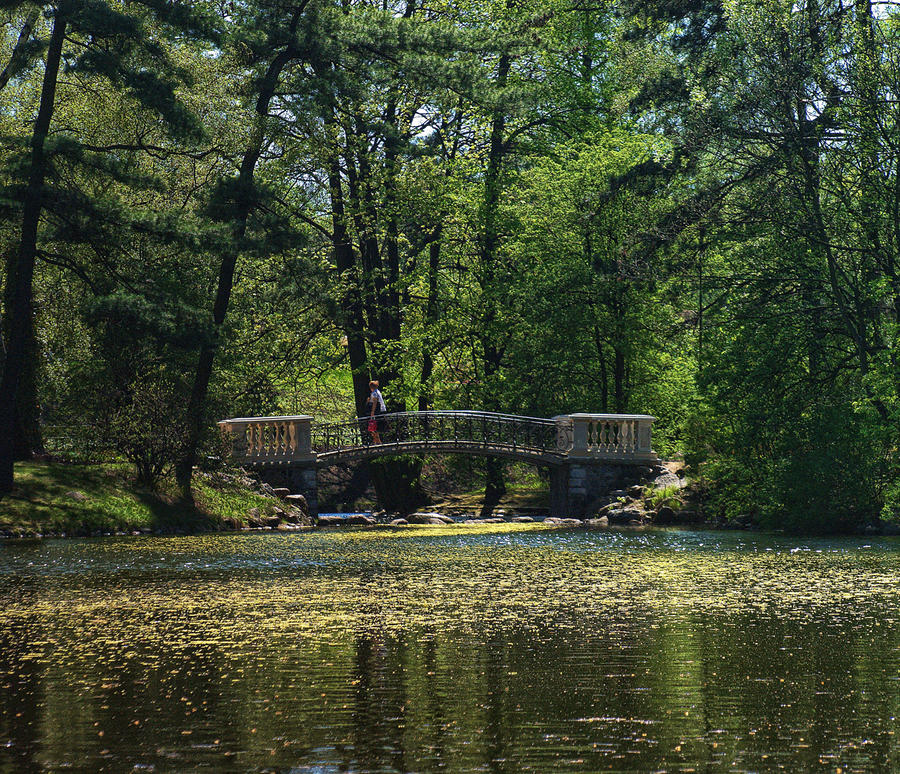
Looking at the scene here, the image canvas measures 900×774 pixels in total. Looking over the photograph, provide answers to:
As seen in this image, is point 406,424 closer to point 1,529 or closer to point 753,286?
point 753,286

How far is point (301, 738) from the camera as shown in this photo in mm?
6172

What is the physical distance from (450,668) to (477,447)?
22.7 m

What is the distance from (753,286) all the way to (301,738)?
→ 20.8 metres

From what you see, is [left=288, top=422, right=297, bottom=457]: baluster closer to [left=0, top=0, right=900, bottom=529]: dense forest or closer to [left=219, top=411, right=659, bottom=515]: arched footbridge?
[left=219, top=411, right=659, bottom=515]: arched footbridge

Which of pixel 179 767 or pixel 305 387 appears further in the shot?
pixel 305 387

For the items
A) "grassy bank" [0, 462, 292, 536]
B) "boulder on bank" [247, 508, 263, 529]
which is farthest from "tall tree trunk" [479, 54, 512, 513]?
"boulder on bank" [247, 508, 263, 529]

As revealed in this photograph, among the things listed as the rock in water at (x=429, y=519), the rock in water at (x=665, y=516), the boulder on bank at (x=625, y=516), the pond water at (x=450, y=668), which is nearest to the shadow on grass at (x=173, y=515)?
the rock in water at (x=429, y=519)

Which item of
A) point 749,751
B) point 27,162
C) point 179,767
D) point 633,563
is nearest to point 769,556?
point 633,563

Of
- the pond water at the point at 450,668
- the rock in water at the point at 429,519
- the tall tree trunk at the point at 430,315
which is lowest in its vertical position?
the pond water at the point at 450,668

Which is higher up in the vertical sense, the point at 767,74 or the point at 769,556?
the point at 767,74

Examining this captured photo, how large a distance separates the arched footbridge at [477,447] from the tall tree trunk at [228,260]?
99.1 inches

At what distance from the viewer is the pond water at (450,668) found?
5891mm

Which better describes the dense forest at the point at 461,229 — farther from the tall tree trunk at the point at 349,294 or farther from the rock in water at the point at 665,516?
the rock in water at the point at 665,516

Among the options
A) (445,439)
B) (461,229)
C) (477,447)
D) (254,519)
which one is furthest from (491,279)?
(254,519)
